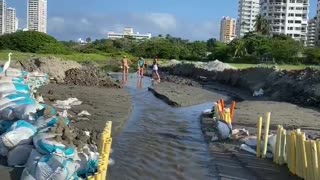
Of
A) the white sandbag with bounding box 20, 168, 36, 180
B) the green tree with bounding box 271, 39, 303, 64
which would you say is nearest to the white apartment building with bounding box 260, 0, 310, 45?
the green tree with bounding box 271, 39, 303, 64

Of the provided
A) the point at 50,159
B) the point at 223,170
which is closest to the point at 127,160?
the point at 223,170

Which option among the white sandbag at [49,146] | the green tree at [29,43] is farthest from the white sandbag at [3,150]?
the green tree at [29,43]

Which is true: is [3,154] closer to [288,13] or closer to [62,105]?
[62,105]

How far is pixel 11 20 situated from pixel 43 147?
174298mm

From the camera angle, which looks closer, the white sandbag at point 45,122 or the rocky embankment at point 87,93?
the white sandbag at point 45,122

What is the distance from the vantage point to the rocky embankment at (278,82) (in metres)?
23.8

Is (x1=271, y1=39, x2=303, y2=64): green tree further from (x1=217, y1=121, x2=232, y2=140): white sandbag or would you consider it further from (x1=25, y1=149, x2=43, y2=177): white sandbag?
(x1=25, y1=149, x2=43, y2=177): white sandbag

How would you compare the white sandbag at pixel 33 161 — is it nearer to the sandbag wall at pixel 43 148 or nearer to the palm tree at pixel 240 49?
the sandbag wall at pixel 43 148

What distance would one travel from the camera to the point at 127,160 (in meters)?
10.1

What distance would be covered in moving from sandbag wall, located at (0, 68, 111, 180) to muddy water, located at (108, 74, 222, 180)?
1060mm

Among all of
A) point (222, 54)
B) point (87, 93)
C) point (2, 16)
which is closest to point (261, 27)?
point (222, 54)

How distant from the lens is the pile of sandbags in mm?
6991

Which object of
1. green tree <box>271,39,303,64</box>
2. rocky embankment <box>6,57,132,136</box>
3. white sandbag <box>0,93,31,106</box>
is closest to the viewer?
white sandbag <box>0,93,31,106</box>

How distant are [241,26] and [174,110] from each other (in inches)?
6153
